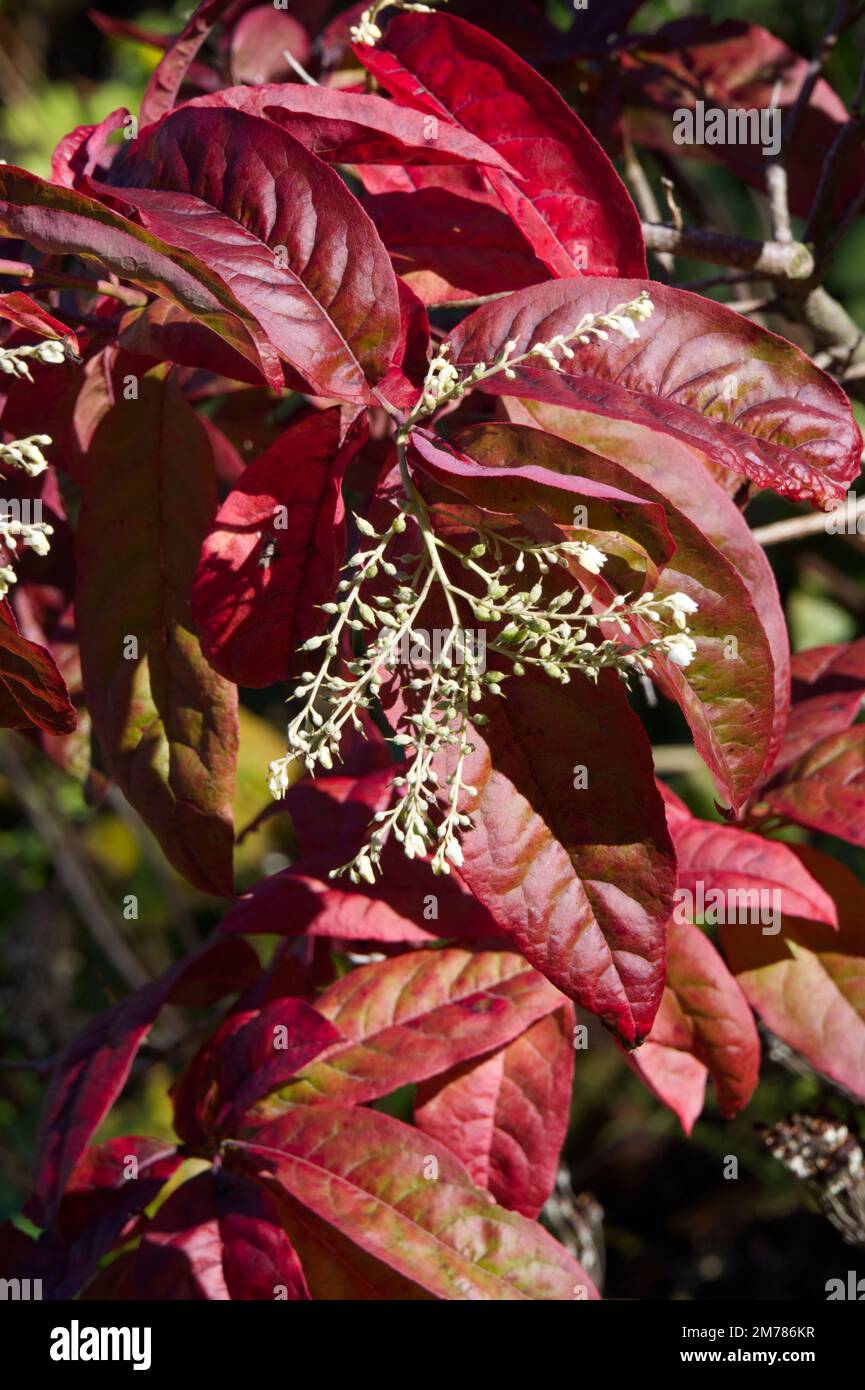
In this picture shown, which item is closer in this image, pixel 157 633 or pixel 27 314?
pixel 27 314

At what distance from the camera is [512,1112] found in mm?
1064

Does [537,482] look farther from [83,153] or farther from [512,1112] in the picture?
[512,1112]

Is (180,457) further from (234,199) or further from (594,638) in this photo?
(594,638)

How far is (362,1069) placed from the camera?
3.35 feet

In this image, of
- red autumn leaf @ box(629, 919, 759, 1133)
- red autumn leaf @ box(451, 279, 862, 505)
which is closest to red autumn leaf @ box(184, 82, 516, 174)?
red autumn leaf @ box(451, 279, 862, 505)

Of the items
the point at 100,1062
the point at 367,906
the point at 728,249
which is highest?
the point at 728,249

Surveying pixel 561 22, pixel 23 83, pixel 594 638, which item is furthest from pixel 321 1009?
pixel 23 83

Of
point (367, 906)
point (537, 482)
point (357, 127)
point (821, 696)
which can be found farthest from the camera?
point (821, 696)

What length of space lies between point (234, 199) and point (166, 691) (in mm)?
379

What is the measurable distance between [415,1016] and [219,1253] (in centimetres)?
25

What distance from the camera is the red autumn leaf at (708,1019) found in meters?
1.00

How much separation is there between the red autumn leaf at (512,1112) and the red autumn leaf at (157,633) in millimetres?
298

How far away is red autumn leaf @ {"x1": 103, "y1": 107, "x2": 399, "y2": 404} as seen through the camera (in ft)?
2.42

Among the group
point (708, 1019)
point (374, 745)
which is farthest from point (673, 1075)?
point (374, 745)
